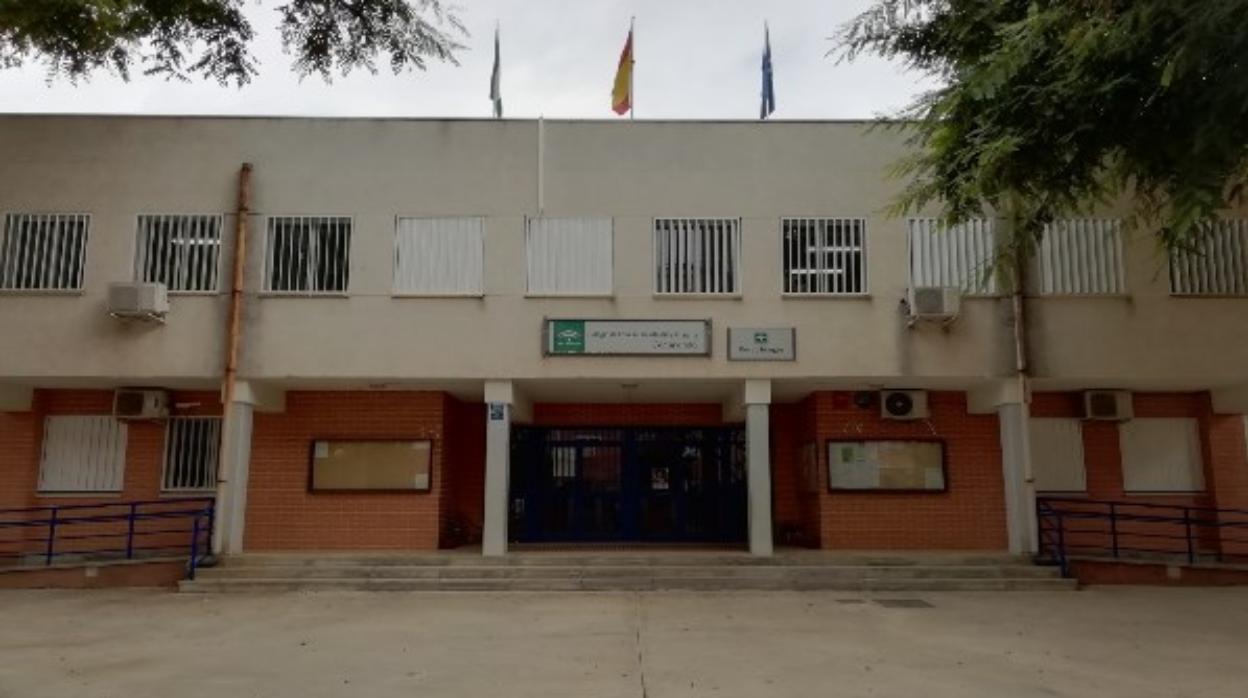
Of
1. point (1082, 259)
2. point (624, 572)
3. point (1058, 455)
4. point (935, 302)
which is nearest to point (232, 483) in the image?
point (624, 572)

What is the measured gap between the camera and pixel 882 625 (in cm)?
1024

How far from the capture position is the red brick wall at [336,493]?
15539mm

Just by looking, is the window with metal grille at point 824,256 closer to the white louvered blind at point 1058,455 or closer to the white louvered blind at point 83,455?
the white louvered blind at point 1058,455

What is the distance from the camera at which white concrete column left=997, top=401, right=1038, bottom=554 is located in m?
14.2

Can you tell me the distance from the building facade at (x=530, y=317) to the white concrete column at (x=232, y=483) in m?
0.05

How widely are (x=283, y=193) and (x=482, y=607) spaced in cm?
732

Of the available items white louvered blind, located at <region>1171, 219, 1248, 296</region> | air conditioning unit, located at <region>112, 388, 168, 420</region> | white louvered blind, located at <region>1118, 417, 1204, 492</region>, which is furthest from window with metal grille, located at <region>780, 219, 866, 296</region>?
air conditioning unit, located at <region>112, 388, 168, 420</region>

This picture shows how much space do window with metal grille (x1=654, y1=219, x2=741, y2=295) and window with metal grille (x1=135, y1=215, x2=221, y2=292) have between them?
22.1 feet

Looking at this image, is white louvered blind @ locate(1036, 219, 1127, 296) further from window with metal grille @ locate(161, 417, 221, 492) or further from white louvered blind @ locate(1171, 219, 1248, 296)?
window with metal grille @ locate(161, 417, 221, 492)

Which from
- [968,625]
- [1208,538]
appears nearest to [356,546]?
[968,625]

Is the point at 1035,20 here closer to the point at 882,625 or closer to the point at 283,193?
the point at 882,625

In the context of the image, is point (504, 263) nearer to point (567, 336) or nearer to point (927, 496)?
point (567, 336)

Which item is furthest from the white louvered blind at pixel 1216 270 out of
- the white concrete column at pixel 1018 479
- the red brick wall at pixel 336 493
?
the red brick wall at pixel 336 493

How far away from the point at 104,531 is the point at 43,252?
4.55 m
